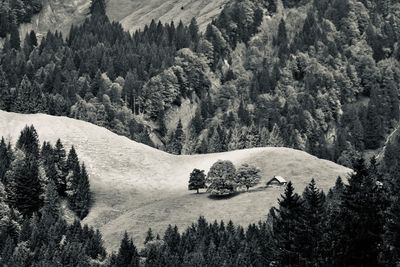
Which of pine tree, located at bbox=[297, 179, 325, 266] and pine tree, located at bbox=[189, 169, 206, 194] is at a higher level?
pine tree, located at bbox=[189, 169, 206, 194]

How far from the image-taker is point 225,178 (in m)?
163

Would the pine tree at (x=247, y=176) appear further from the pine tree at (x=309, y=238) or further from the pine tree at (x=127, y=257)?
the pine tree at (x=309, y=238)

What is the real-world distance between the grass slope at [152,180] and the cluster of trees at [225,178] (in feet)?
8.31

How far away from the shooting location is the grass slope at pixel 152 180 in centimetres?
15112

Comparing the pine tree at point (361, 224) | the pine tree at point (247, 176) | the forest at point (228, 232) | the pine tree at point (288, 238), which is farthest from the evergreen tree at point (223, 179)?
the pine tree at point (361, 224)

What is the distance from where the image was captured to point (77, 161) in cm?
17300

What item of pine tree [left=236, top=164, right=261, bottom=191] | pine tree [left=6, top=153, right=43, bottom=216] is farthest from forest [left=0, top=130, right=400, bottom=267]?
pine tree [left=236, top=164, right=261, bottom=191]

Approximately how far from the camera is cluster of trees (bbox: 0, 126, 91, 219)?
517ft

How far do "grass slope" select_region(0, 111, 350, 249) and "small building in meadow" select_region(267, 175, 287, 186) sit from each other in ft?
8.04

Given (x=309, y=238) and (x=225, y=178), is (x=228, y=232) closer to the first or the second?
(x=225, y=178)

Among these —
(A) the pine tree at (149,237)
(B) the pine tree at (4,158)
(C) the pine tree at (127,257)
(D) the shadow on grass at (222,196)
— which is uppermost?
(B) the pine tree at (4,158)

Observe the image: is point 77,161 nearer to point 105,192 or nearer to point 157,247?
point 105,192

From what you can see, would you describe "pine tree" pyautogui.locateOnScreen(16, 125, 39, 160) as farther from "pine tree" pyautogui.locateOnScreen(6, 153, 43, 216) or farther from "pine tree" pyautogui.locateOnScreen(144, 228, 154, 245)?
"pine tree" pyautogui.locateOnScreen(144, 228, 154, 245)

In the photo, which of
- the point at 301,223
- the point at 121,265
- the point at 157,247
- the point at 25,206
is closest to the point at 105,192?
the point at 25,206
